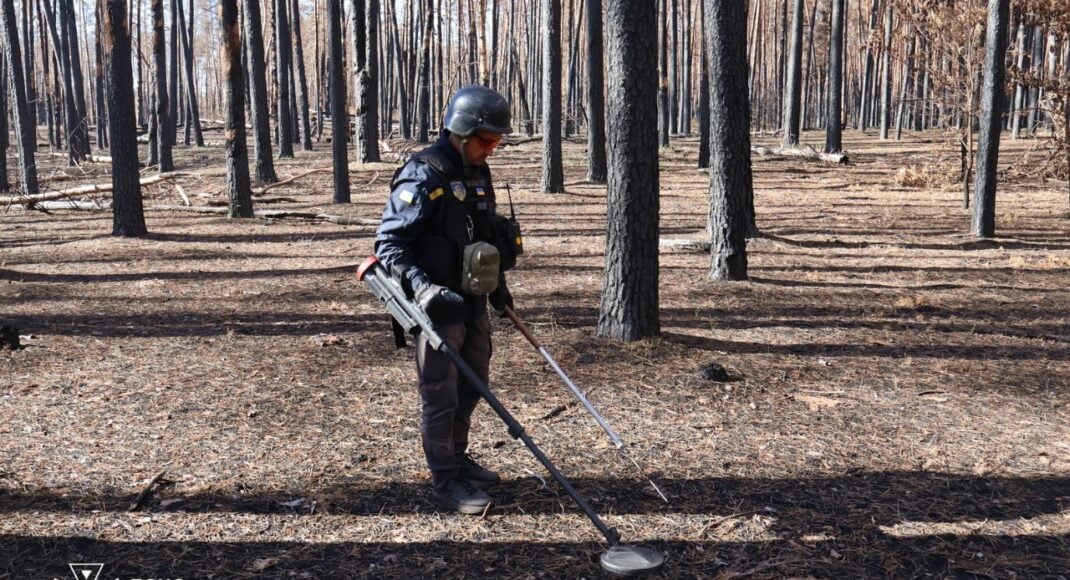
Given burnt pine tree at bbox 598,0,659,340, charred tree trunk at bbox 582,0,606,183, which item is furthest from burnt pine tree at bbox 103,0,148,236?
charred tree trunk at bbox 582,0,606,183

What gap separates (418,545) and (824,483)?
2.17 meters

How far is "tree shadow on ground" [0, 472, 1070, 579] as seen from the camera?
3611 millimetres

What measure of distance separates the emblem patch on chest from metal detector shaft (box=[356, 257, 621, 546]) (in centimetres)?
49

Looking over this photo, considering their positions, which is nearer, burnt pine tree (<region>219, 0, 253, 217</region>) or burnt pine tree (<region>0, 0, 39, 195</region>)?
burnt pine tree (<region>219, 0, 253, 217</region>)

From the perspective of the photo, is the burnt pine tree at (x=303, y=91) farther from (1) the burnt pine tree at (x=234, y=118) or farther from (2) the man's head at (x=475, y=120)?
(2) the man's head at (x=475, y=120)

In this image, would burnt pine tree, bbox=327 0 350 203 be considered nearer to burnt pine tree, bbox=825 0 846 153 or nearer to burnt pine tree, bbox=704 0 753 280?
burnt pine tree, bbox=704 0 753 280

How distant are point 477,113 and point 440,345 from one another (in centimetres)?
110

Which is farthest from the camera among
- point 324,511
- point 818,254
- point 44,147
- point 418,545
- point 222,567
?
point 44,147

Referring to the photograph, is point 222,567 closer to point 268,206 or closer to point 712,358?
point 712,358

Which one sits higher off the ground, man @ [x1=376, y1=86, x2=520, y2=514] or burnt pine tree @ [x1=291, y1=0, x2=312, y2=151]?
burnt pine tree @ [x1=291, y1=0, x2=312, y2=151]

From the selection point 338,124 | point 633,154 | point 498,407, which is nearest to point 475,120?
point 498,407

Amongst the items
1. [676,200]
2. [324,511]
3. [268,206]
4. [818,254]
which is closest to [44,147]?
[268,206]

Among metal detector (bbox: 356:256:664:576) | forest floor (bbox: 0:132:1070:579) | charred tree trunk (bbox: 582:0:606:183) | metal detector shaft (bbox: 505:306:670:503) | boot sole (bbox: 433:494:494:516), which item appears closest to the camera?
metal detector (bbox: 356:256:664:576)

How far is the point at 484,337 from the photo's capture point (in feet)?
13.9
